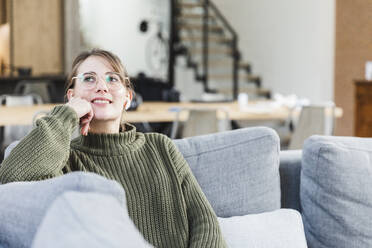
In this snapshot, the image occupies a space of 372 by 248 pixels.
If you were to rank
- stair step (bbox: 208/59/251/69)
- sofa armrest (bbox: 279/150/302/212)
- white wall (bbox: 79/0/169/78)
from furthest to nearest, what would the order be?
white wall (bbox: 79/0/169/78) < stair step (bbox: 208/59/251/69) < sofa armrest (bbox: 279/150/302/212)

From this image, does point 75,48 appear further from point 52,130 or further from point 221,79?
point 52,130

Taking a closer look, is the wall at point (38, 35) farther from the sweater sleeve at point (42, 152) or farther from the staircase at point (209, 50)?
the sweater sleeve at point (42, 152)

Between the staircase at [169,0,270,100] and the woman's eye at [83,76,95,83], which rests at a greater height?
the staircase at [169,0,270,100]

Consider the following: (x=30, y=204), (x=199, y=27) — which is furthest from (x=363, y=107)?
(x=30, y=204)

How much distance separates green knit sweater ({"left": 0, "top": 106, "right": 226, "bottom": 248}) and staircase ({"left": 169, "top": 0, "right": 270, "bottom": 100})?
6.94m

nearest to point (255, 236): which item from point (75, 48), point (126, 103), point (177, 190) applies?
point (177, 190)

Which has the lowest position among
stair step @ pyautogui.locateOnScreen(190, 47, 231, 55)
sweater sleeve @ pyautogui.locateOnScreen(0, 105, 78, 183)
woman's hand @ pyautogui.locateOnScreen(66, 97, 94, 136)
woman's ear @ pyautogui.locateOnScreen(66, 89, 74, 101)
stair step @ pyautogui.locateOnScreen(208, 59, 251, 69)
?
sweater sleeve @ pyautogui.locateOnScreen(0, 105, 78, 183)

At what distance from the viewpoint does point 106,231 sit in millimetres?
663

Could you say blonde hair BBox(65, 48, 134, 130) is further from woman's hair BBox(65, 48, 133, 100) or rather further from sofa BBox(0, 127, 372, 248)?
sofa BBox(0, 127, 372, 248)

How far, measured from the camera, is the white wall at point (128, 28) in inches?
364

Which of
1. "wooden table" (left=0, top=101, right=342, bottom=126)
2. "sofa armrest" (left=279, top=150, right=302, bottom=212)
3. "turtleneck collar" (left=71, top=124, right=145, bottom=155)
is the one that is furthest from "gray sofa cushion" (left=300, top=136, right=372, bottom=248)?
"wooden table" (left=0, top=101, right=342, bottom=126)

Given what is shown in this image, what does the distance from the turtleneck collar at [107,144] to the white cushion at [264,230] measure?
320 millimetres

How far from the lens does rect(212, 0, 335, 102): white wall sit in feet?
23.5

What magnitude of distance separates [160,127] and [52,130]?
11.6ft
